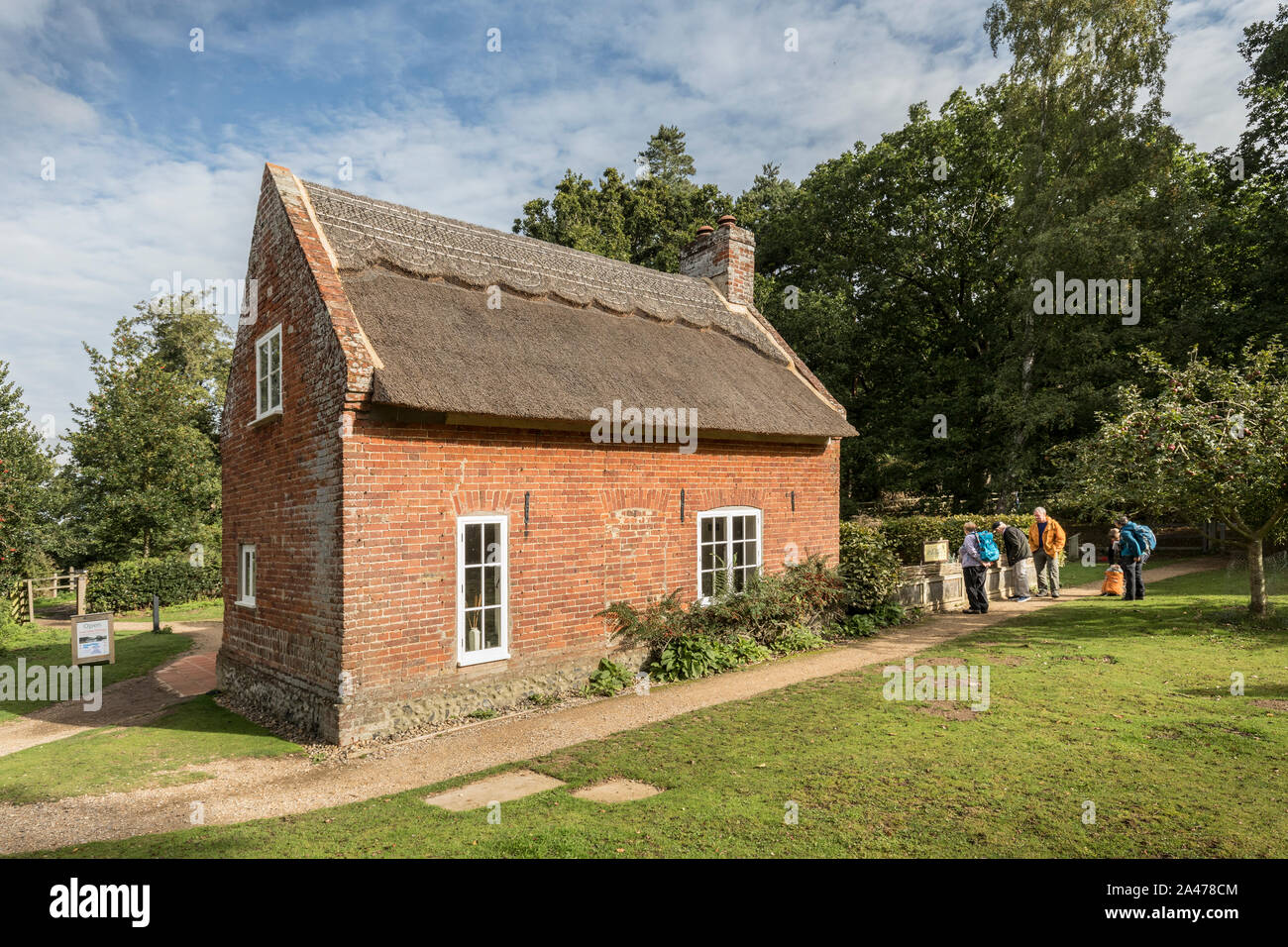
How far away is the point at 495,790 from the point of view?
627 centimetres

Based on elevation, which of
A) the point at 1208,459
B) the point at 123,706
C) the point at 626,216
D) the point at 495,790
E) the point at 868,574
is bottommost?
the point at 123,706

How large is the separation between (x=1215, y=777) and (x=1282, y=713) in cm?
252

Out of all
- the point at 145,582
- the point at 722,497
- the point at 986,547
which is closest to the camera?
the point at 722,497

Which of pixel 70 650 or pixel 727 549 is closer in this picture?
pixel 727 549

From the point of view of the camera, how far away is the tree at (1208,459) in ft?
35.9

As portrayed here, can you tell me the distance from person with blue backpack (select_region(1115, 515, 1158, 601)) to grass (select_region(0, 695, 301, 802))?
1551 cm

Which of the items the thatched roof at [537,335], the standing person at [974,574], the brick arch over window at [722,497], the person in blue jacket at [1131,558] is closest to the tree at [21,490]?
the thatched roof at [537,335]

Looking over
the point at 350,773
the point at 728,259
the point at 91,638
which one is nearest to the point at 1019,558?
the point at 728,259

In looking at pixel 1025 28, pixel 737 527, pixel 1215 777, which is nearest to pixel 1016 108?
pixel 1025 28

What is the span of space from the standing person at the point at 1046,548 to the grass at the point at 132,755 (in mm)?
15150

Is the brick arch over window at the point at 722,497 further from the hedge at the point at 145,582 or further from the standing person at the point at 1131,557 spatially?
the hedge at the point at 145,582

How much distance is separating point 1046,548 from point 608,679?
37.4ft

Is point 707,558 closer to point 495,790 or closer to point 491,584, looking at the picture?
point 491,584

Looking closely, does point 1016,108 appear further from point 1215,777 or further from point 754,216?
point 1215,777
